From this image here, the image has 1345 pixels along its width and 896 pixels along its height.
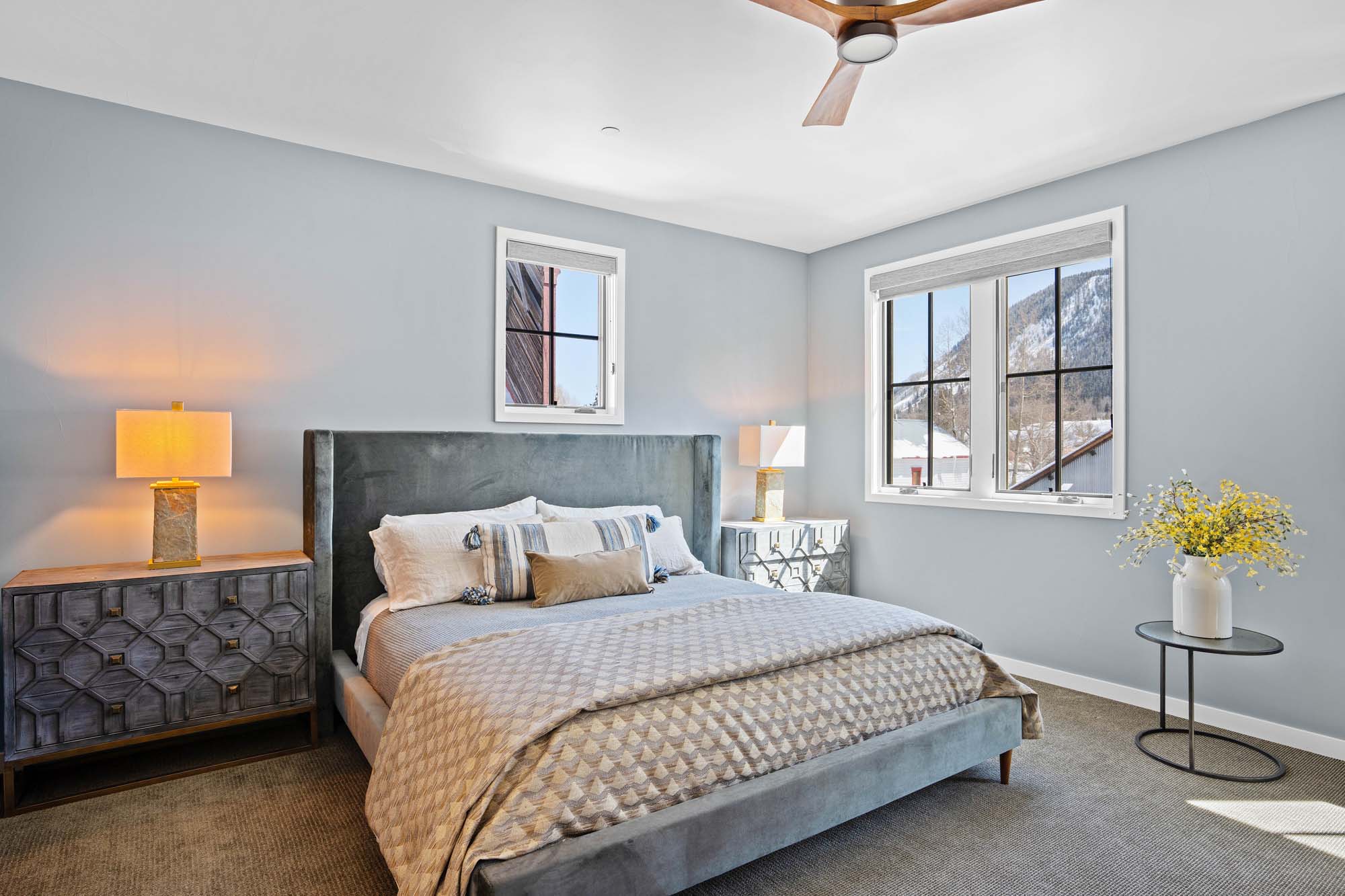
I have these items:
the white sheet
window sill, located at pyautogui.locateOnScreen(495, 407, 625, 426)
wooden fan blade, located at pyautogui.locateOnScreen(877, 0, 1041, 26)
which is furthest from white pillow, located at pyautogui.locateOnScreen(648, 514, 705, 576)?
wooden fan blade, located at pyautogui.locateOnScreen(877, 0, 1041, 26)

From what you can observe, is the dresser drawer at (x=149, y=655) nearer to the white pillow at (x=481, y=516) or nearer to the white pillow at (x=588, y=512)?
the white pillow at (x=481, y=516)

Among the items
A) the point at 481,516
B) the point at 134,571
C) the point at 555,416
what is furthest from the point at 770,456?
the point at 134,571

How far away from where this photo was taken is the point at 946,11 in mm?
2002

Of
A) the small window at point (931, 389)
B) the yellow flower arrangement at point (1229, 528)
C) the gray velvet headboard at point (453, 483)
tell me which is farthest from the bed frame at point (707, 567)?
the small window at point (931, 389)

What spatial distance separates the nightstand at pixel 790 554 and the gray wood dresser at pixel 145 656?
7.35ft

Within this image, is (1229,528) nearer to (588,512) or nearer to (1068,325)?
(1068,325)

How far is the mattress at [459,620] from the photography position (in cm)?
249

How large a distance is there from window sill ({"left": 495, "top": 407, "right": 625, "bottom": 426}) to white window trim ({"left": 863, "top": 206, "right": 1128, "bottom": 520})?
1688mm

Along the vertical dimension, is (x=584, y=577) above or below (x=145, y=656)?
above

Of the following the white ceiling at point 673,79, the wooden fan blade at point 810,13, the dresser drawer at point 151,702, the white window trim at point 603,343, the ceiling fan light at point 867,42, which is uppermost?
the white ceiling at point 673,79

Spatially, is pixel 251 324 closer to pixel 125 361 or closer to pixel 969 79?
pixel 125 361

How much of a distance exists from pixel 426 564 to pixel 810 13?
2411 mm

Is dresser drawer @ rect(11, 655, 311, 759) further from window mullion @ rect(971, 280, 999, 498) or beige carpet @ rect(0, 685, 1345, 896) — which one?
window mullion @ rect(971, 280, 999, 498)

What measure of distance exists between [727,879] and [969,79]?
2849 millimetres
